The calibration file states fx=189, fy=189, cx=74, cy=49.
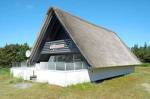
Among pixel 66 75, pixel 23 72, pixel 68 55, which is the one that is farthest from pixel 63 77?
pixel 23 72

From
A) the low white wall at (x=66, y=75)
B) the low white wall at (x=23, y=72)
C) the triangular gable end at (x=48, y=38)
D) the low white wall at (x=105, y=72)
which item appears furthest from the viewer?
the triangular gable end at (x=48, y=38)

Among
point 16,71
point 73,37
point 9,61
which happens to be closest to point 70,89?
point 73,37

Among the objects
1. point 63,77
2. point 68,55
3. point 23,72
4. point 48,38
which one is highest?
point 48,38

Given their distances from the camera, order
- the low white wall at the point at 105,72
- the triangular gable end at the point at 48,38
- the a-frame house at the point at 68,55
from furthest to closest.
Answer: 1. the triangular gable end at the point at 48,38
2. the low white wall at the point at 105,72
3. the a-frame house at the point at 68,55

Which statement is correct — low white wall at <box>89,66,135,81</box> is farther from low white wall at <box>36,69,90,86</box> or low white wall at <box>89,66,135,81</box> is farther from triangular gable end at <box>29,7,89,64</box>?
triangular gable end at <box>29,7,89,64</box>

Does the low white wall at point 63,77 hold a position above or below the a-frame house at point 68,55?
below

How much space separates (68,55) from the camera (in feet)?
69.8

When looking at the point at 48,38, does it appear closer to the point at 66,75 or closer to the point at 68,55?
the point at 68,55

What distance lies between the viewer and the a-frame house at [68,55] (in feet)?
54.3

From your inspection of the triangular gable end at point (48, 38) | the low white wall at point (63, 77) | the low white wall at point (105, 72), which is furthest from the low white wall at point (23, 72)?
the low white wall at point (105, 72)

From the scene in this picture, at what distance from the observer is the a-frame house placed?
1654cm

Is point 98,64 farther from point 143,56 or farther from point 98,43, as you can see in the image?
point 143,56

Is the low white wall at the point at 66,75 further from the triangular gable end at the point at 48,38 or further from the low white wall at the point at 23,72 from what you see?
the triangular gable end at the point at 48,38

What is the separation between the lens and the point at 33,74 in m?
20.6
